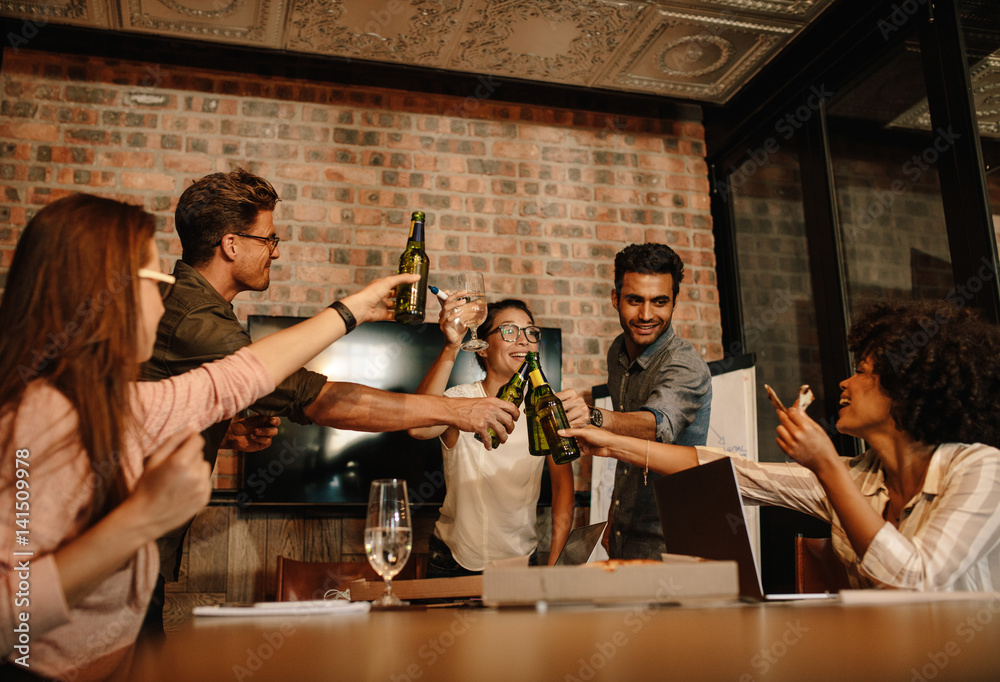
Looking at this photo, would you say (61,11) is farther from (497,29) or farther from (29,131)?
(497,29)

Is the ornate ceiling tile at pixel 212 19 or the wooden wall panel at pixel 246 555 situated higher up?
the ornate ceiling tile at pixel 212 19

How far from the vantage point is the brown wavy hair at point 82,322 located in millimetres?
892

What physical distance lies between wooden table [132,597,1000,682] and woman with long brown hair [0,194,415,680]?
0.37ft

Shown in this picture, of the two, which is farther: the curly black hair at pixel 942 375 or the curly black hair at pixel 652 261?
the curly black hair at pixel 652 261

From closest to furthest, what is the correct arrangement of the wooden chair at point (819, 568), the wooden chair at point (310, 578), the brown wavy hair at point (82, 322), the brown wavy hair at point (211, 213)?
the brown wavy hair at point (82, 322), the wooden chair at point (819, 568), the brown wavy hair at point (211, 213), the wooden chair at point (310, 578)

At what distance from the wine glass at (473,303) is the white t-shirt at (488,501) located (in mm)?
657

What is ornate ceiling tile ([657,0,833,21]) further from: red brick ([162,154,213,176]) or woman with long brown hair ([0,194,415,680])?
woman with long brown hair ([0,194,415,680])

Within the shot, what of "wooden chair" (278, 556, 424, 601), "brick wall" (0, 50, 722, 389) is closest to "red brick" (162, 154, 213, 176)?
"brick wall" (0, 50, 722, 389)

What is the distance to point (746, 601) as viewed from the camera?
1.10 metres

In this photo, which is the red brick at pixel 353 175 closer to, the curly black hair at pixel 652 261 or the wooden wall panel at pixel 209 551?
the curly black hair at pixel 652 261

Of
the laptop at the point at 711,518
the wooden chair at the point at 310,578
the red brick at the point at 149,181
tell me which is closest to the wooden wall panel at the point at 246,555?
the wooden chair at the point at 310,578

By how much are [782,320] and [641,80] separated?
4.42 ft

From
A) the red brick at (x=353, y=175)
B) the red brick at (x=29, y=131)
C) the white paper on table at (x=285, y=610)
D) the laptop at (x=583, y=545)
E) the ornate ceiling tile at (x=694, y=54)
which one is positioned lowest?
the white paper on table at (x=285, y=610)

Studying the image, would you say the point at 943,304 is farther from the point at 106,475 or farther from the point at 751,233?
the point at 751,233
